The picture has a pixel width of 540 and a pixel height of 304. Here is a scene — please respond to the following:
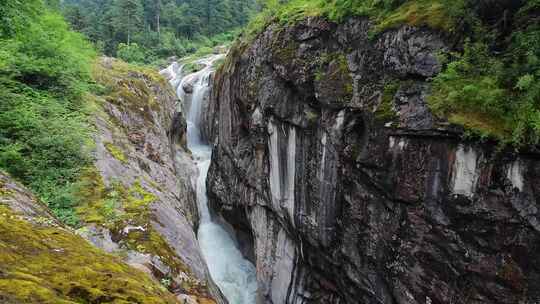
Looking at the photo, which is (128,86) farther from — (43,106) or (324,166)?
(324,166)

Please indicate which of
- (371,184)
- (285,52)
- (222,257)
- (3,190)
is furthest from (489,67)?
(222,257)

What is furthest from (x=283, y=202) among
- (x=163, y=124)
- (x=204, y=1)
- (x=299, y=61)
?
(x=204, y=1)

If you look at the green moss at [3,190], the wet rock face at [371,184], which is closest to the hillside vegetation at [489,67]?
the wet rock face at [371,184]

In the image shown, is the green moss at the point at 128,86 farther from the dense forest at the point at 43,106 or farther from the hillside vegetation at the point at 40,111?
the hillside vegetation at the point at 40,111

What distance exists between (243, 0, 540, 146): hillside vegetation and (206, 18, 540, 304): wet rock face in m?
0.34

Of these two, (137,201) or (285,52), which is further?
(285,52)

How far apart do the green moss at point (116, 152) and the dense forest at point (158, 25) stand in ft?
135

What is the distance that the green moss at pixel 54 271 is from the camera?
246 centimetres

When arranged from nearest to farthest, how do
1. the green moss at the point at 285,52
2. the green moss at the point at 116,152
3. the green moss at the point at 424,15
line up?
the green moss at the point at 424,15, the green moss at the point at 116,152, the green moss at the point at 285,52

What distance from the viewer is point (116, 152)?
31.2 ft

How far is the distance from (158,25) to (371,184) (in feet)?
190

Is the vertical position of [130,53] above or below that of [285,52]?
above

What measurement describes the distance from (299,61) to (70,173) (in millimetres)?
7681

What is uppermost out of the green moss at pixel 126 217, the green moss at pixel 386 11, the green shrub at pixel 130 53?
the green shrub at pixel 130 53
